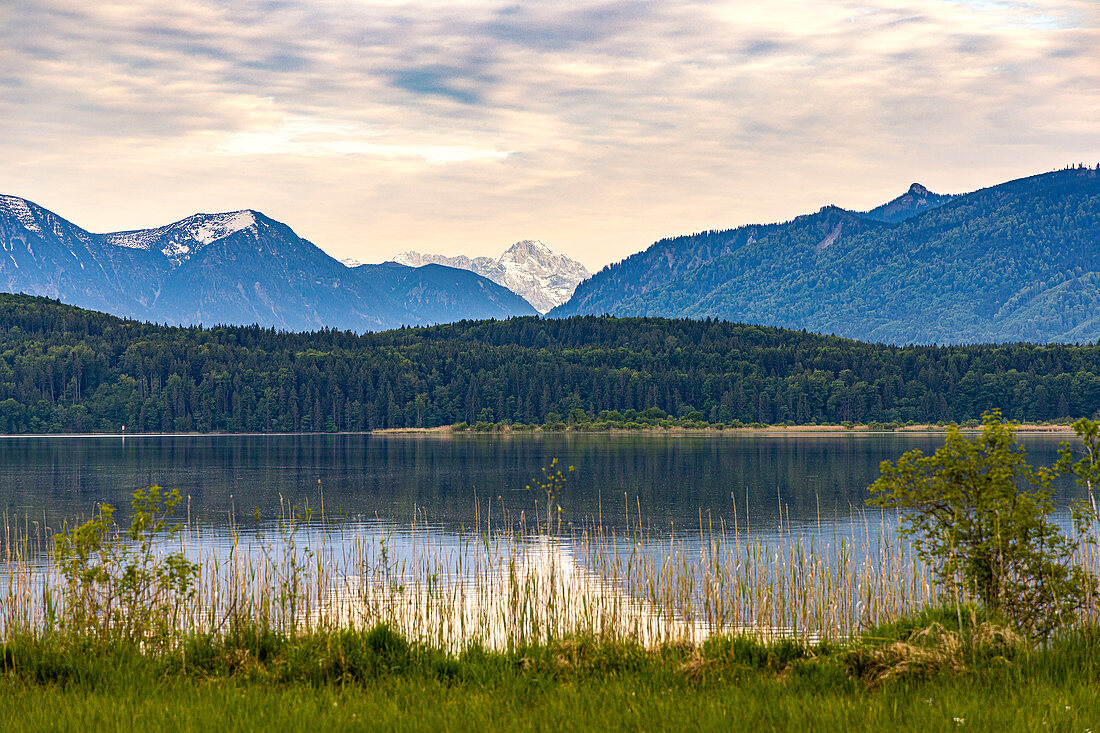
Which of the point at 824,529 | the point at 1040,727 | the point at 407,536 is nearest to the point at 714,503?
the point at 824,529

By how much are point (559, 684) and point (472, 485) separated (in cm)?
7712

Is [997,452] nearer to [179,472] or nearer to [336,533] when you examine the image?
[336,533]

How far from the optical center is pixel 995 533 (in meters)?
18.0

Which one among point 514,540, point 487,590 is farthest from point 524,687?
point 514,540

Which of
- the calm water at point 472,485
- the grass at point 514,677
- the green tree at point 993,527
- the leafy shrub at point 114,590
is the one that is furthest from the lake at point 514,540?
the green tree at point 993,527

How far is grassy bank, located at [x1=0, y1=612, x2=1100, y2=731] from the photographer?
13.0m

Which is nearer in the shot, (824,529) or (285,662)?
(285,662)

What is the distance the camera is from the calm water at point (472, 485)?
65812mm

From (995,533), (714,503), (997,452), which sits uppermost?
(997,452)

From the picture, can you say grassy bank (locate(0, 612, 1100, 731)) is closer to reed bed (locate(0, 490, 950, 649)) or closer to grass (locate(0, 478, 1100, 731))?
grass (locate(0, 478, 1100, 731))

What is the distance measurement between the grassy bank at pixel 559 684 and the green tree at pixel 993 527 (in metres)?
0.84

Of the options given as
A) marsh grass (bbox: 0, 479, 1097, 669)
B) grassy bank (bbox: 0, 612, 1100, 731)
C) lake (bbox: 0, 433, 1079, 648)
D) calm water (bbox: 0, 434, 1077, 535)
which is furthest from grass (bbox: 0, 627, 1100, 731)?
calm water (bbox: 0, 434, 1077, 535)

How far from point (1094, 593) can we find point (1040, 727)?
19.7ft

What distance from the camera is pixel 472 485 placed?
9194 cm
